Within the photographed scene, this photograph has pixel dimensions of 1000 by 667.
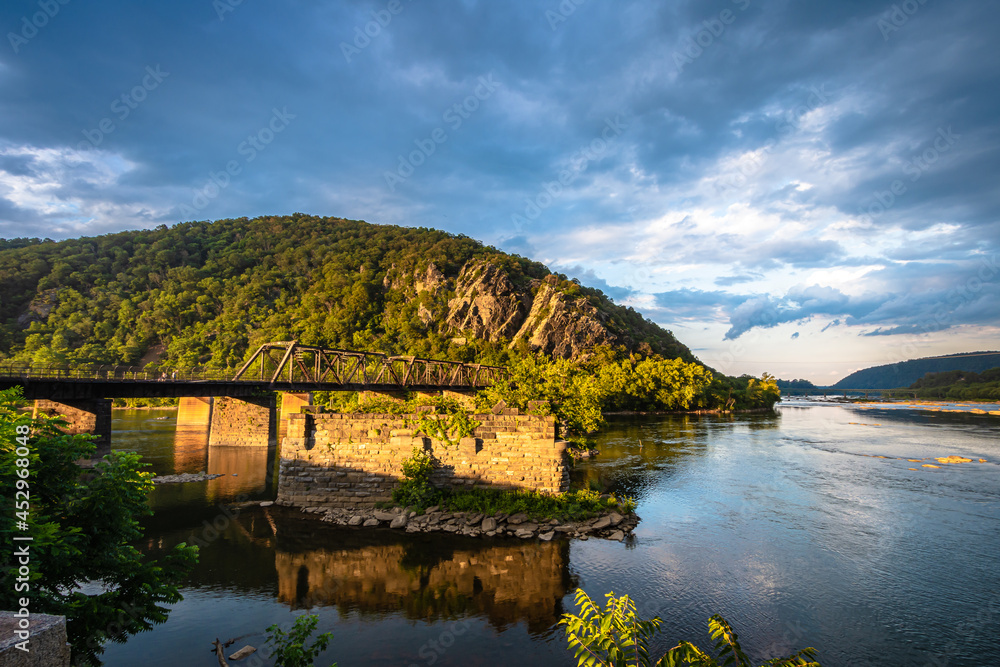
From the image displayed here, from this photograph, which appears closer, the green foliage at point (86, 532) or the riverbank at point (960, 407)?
the green foliage at point (86, 532)

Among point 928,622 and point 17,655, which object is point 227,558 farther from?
point 928,622

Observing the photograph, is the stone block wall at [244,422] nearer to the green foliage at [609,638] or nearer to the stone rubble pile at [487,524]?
the stone rubble pile at [487,524]

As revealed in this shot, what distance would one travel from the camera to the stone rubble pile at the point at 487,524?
1889 cm

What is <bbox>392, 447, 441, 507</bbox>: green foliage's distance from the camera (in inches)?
808

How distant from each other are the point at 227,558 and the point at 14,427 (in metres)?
14.1

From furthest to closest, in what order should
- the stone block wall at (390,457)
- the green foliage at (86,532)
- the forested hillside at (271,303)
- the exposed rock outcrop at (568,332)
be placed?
the exposed rock outcrop at (568,332), the forested hillside at (271,303), the stone block wall at (390,457), the green foliage at (86,532)

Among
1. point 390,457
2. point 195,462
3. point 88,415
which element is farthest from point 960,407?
point 88,415

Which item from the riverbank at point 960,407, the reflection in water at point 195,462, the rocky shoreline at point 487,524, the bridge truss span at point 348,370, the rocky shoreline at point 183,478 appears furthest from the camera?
the riverbank at point 960,407

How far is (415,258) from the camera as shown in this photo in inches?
5797

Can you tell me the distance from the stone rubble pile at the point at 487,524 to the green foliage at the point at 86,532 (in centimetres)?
1265

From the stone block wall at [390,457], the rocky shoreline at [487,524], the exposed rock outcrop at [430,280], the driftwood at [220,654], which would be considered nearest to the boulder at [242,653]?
the driftwood at [220,654]

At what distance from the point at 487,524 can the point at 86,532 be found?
14223 millimetres

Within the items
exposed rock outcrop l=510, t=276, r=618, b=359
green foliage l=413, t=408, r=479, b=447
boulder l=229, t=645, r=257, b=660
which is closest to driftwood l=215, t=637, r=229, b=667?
boulder l=229, t=645, r=257, b=660

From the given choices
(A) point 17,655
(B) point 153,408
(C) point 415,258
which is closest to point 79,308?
(B) point 153,408
